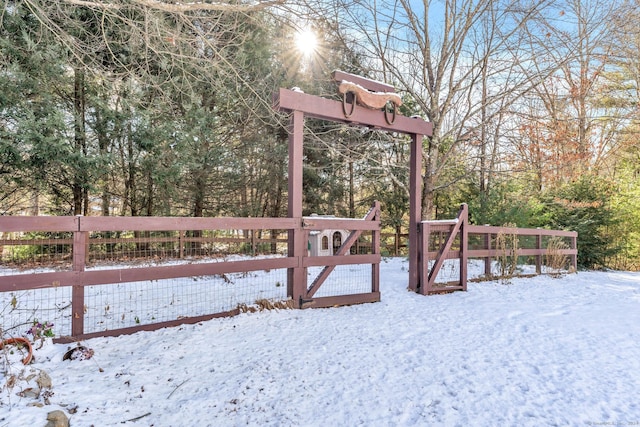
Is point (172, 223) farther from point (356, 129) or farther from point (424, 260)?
point (356, 129)

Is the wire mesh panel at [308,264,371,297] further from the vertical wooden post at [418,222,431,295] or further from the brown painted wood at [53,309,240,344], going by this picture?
the brown painted wood at [53,309,240,344]

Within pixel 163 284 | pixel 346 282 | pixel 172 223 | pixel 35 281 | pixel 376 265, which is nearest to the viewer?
pixel 35 281

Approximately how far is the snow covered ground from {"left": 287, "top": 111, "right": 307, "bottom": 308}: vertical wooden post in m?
0.26

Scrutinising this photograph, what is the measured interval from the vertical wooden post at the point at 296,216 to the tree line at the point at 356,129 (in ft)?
6.94

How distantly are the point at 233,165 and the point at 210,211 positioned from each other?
5.55 feet

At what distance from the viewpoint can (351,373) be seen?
7.25 feet

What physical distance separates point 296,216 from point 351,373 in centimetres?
188

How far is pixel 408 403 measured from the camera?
1865 millimetres

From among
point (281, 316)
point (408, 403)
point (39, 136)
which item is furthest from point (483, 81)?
point (39, 136)

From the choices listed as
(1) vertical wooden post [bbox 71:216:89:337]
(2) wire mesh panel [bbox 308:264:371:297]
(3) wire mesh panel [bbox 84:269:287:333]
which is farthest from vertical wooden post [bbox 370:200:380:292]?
(1) vertical wooden post [bbox 71:216:89:337]

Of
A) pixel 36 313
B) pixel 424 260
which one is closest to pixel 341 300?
pixel 424 260

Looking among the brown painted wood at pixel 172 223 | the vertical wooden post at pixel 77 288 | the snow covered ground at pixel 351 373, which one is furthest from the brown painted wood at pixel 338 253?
the vertical wooden post at pixel 77 288

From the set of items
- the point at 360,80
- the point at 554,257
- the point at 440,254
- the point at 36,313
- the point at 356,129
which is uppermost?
the point at 356,129

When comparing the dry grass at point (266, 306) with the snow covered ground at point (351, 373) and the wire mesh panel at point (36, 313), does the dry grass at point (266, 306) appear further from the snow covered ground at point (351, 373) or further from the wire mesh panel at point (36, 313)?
the wire mesh panel at point (36, 313)
